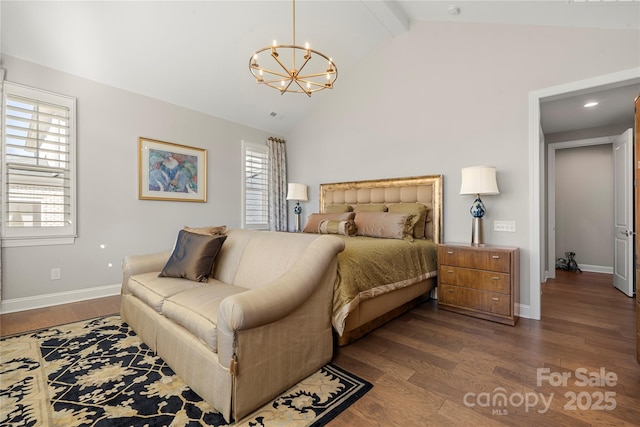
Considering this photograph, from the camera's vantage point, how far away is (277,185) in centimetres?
542

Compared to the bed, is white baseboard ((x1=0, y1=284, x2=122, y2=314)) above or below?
below

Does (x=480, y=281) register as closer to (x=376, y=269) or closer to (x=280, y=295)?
(x=376, y=269)

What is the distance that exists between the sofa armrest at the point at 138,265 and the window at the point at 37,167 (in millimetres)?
1375

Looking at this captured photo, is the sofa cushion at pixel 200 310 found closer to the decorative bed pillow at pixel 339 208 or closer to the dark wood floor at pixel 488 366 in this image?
the dark wood floor at pixel 488 366

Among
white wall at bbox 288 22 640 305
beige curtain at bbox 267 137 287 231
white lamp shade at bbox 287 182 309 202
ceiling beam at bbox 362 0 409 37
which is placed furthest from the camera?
beige curtain at bbox 267 137 287 231

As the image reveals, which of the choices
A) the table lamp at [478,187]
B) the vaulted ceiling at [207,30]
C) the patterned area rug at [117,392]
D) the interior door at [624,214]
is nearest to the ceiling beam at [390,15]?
Answer: the vaulted ceiling at [207,30]

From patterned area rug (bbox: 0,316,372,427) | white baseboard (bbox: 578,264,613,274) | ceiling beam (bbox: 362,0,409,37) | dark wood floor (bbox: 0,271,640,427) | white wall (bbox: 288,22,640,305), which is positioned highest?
ceiling beam (bbox: 362,0,409,37)

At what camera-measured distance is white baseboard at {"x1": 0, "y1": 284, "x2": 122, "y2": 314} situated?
9.87 ft

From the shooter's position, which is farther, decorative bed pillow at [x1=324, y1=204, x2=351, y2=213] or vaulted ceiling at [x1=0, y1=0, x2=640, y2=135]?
decorative bed pillow at [x1=324, y1=204, x2=351, y2=213]

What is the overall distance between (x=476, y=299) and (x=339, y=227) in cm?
170

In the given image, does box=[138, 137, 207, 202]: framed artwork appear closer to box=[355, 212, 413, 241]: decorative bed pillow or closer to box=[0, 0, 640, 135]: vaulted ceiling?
box=[0, 0, 640, 135]: vaulted ceiling

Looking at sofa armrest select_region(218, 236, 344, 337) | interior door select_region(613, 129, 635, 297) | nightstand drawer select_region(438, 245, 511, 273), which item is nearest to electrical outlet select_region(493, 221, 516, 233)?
nightstand drawer select_region(438, 245, 511, 273)

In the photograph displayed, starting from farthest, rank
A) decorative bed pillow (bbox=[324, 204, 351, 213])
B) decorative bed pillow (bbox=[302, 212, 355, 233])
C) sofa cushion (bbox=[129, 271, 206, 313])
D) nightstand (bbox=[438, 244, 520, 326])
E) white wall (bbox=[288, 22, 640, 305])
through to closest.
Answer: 1. decorative bed pillow (bbox=[324, 204, 351, 213])
2. decorative bed pillow (bbox=[302, 212, 355, 233])
3. white wall (bbox=[288, 22, 640, 305])
4. nightstand (bbox=[438, 244, 520, 326])
5. sofa cushion (bbox=[129, 271, 206, 313])

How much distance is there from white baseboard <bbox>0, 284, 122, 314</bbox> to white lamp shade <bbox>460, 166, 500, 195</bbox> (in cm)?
449
